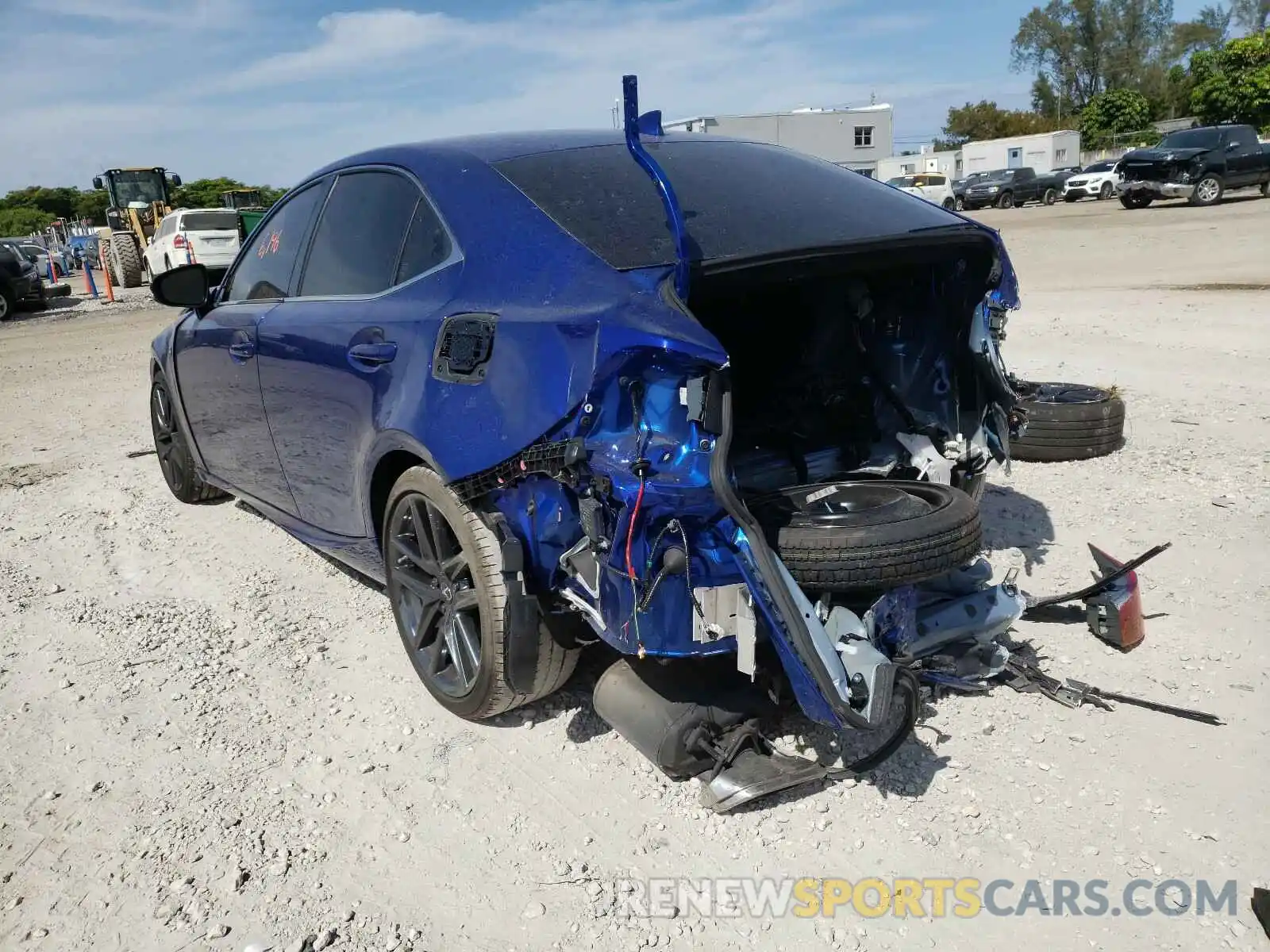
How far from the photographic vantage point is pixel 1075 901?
234cm

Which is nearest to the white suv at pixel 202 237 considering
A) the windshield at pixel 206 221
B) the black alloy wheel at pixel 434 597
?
the windshield at pixel 206 221

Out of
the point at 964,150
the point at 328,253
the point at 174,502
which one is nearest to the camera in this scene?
the point at 328,253

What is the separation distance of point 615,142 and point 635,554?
5.46 feet

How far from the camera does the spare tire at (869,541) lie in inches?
101

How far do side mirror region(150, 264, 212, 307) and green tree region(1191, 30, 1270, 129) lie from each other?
54.1 metres

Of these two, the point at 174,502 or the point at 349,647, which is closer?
the point at 349,647

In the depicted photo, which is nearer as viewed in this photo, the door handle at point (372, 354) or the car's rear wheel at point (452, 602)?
the car's rear wheel at point (452, 602)

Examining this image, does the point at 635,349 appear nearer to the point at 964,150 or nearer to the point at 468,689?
the point at 468,689

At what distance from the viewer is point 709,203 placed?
3.01 m

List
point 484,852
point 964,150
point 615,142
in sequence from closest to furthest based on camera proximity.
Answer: point 484,852 → point 615,142 → point 964,150

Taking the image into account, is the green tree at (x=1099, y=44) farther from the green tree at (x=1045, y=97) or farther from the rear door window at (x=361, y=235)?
the rear door window at (x=361, y=235)

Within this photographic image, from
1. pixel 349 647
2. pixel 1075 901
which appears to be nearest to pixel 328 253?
pixel 349 647

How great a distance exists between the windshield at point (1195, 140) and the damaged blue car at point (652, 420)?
82.0ft

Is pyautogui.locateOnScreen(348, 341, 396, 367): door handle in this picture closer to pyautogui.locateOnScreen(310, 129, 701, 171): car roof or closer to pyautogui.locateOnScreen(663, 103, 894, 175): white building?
pyautogui.locateOnScreen(310, 129, 701, 171): car roof
